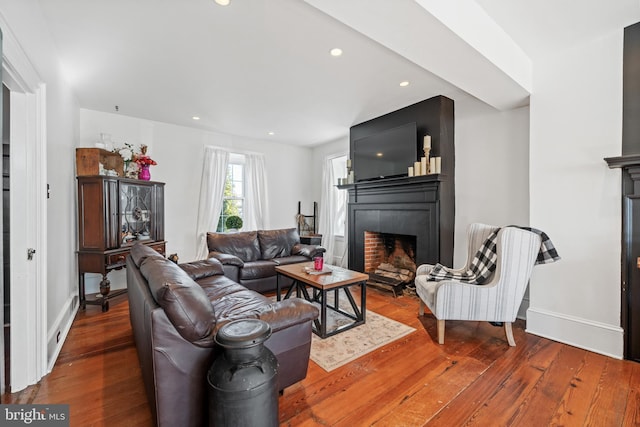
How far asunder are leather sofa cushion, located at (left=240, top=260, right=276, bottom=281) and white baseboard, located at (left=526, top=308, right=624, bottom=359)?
297 centimetres

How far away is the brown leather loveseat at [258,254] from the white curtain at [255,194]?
1.08m

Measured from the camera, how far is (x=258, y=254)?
4.33 metres

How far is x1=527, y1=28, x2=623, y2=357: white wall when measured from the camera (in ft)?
7.81

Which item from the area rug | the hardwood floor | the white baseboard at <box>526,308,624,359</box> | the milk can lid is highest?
the milk can lid

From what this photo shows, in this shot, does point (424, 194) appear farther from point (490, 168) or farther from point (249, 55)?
point (249, 55)

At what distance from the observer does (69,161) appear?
3.15 meters

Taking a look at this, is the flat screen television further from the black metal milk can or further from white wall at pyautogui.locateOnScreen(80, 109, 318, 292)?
the black metal milk can

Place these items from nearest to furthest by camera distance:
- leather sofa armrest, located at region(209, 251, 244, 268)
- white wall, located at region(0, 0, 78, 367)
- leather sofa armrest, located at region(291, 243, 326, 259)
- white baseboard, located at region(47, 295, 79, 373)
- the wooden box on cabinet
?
white wall, located at region(0, 0, 78, 367), white baseboard, located at region(47, 295, 79, 373), the wooden box on cabinet, leather sofa armrest, located at region(209, 251, 244, 268), leather sofa armrest, located at region(291, 243, 326, 259)

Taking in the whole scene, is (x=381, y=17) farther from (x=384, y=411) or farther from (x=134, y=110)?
(x=134, y=110)

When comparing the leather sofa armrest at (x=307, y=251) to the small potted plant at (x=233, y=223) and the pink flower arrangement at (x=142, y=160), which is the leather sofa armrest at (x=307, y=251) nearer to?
the small potted plant at (x=233, y=223)

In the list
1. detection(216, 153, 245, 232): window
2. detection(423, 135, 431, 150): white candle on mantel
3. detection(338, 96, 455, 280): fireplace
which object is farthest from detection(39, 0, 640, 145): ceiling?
detection(216, 153, 245, 232): window

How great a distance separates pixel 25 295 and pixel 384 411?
2406 mm

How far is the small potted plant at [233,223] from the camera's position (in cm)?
524

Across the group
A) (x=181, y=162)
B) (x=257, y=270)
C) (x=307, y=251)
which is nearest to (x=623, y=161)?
(x=307, y=251)
